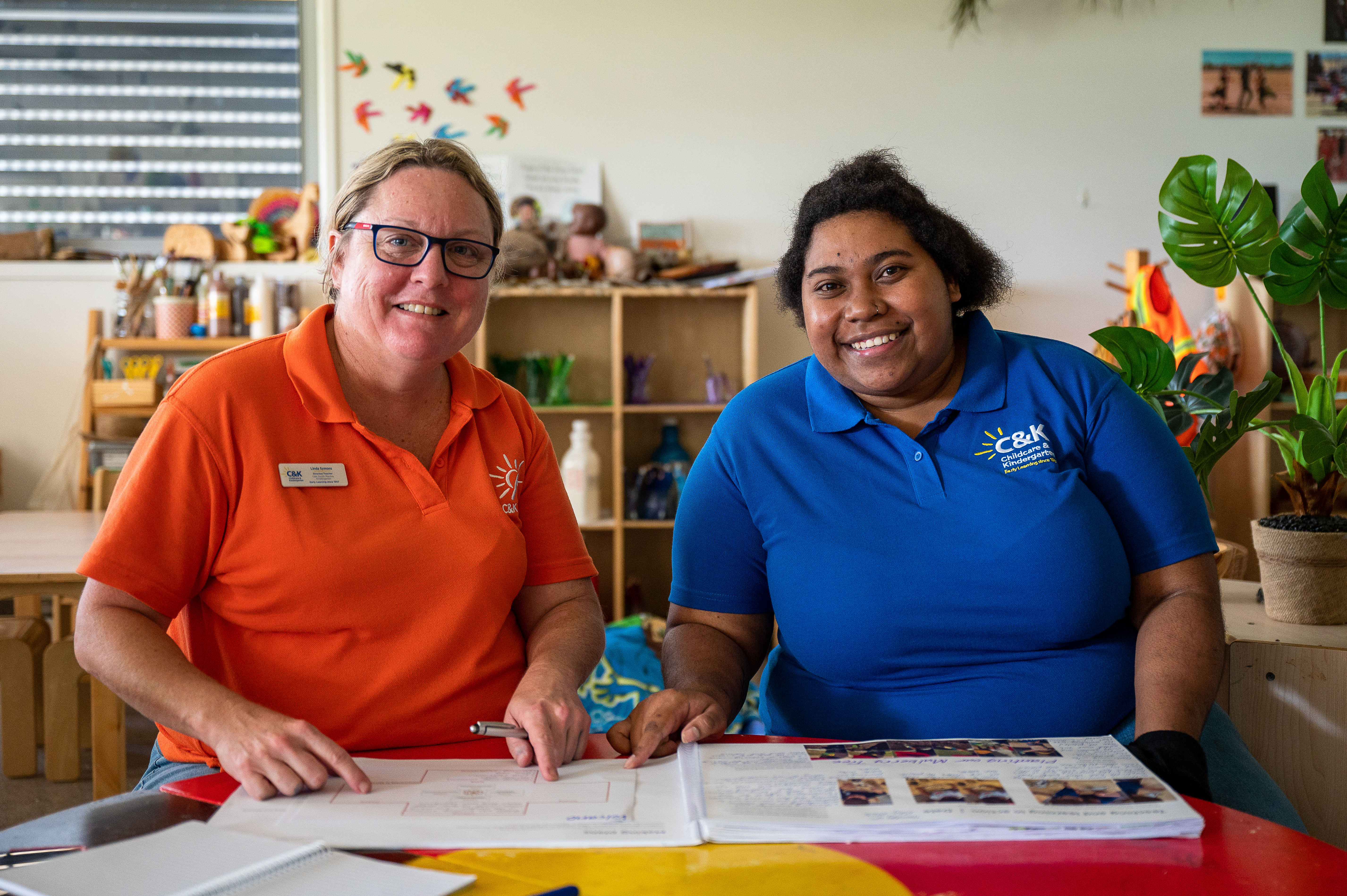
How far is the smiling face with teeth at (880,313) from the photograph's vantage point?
1.42m

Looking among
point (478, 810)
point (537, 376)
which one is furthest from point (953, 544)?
point (537, 376)

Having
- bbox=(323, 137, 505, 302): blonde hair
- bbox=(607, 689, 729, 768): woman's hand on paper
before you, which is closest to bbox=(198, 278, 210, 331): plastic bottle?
bbox=(323, 137, 505, 302): blonde hair

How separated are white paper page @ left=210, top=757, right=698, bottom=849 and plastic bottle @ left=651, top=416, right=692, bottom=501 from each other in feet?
9.45

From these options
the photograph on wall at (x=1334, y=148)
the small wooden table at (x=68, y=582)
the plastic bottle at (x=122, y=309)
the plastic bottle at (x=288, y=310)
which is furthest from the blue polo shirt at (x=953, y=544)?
the photograph on wall at (x=1334, y=148)

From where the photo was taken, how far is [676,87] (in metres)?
3.97

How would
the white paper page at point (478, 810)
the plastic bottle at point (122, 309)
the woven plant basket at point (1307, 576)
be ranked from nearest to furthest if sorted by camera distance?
the white paper page at point (478, 810) → the woven plant basket at point (1307, 576) → the plastic bottle at point (122, 309)

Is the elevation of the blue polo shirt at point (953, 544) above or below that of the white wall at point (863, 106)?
below

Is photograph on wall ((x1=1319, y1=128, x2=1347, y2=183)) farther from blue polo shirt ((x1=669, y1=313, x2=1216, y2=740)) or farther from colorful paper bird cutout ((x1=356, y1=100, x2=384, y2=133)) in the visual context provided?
colorful paper bird cutout ((x1=356, y1=100, x2=384, y2=133))

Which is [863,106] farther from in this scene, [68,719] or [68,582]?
[68,719]

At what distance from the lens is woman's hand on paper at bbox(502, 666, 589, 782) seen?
1.02 m

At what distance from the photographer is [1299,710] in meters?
1.80

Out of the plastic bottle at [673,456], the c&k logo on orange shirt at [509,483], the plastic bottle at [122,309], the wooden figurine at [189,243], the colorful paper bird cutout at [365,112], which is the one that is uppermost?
the colorful paper bird cutout at [365,112]

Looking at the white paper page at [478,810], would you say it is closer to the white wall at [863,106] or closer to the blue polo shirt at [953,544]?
the blue polo shirt at [953,544]

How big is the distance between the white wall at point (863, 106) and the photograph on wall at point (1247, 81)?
0.04 meters
